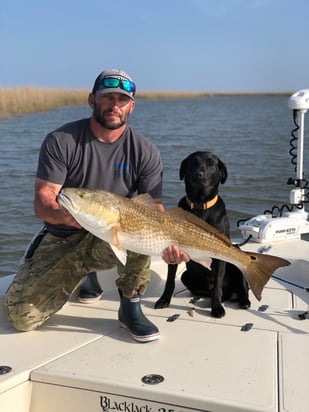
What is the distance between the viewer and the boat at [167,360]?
2.58 m

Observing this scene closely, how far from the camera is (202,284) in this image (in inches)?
160

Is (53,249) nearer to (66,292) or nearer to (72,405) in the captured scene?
(66,292)

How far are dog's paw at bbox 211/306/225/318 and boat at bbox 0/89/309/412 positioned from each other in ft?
0.12

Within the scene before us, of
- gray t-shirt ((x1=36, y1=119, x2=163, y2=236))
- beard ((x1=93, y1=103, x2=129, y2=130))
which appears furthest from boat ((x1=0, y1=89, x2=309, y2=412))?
beard ((x1=93, y1=103, x2=129, y2=130))

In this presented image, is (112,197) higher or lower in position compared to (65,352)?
higher

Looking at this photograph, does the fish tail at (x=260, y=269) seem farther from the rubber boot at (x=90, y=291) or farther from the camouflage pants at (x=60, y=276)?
the rubber boot at (x=90, y=291)

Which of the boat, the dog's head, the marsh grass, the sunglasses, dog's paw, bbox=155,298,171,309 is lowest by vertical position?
the boat

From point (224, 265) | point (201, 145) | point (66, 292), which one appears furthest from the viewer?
point (201, 145)

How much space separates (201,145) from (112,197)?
51.4 ft

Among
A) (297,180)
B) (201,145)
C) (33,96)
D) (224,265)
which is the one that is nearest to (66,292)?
(224,265)

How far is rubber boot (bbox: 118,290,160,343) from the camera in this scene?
3.24m

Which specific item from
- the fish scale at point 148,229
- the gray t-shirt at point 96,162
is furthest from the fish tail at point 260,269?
the gray t-shirt at point 96,162

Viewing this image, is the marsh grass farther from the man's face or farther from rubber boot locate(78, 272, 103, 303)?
the man's face

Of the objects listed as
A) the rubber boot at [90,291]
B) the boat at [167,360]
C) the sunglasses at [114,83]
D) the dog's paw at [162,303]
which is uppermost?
the sunglasses at [114,83]
